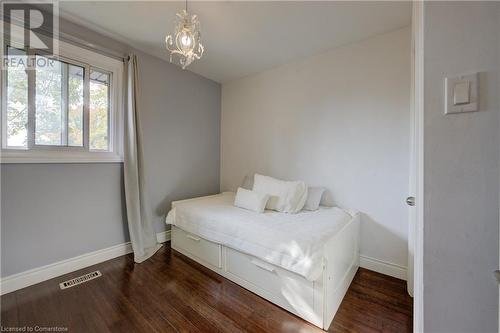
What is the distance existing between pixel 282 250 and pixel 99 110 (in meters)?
2.36

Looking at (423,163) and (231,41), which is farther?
(231,41)

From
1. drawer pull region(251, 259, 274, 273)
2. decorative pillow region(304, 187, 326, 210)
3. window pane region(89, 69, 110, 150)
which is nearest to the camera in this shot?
drawer pull region(251, 259, 274, 273)

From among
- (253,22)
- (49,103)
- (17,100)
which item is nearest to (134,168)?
(49,103)

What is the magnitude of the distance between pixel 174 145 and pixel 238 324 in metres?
2.21

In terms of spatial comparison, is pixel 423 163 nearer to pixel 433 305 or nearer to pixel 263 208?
pixel 433 305

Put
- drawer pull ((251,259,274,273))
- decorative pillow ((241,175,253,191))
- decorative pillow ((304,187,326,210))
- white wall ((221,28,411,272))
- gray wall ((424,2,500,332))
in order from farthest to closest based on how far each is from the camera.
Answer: decorative pillow ((241,175,253,191))
decorative pillow ((304,187,326,210))
white wall ((221,28,411,272))
drawer pull ((251,259,274,273))
gray wall ((424,2,500,332))

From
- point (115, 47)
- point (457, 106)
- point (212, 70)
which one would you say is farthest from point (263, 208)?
point (115, 47)

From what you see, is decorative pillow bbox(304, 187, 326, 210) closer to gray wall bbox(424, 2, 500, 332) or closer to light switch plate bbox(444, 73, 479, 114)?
gray wall bbox(424, 2, 500, 332)

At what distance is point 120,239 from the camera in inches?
94.2

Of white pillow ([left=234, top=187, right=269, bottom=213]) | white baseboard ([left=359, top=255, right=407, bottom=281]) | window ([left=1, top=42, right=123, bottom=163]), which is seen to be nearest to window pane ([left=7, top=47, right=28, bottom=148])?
window ([left=1, top=42, right=123, bottom=163])

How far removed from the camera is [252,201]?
90.7 inches

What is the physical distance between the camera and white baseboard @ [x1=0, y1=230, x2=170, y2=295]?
173 cm

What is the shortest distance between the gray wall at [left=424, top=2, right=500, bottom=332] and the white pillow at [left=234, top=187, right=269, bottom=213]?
5.30 feet

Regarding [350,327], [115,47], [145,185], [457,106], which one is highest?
[115,47]
